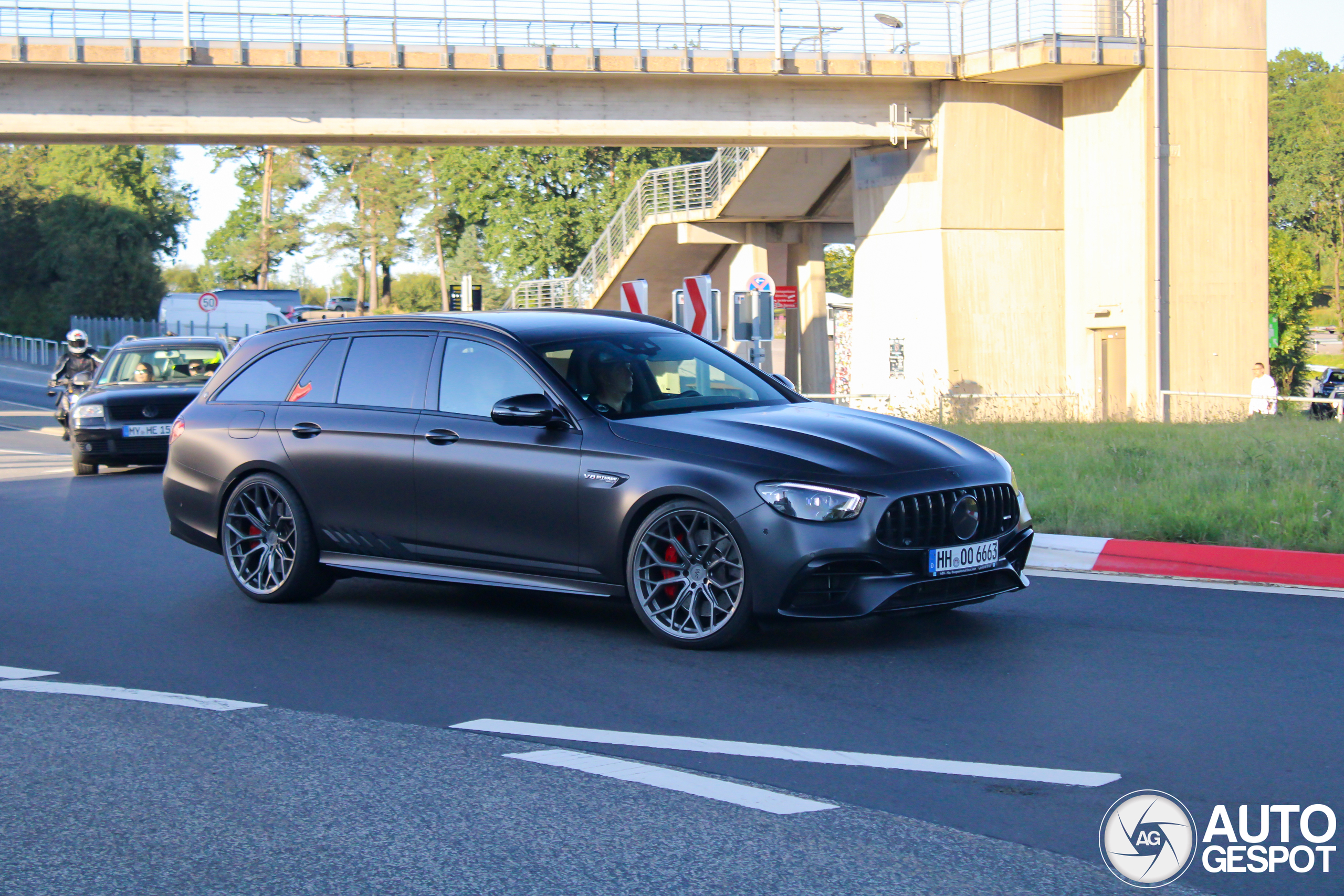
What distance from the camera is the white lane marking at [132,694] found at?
20.3 feet

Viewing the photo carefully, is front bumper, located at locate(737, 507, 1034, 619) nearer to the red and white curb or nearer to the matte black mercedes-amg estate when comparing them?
the matte black mercedes-amg estate

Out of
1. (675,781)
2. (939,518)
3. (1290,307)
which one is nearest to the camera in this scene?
(675,781)

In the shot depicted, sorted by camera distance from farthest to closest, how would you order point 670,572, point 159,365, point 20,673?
1. point 159,365
2. point 670,572
3. point 20,673

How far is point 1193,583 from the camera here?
8797 millimetres

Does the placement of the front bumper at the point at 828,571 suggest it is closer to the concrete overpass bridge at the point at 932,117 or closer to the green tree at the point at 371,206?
the concrete overpass bridge at the point at 932,117

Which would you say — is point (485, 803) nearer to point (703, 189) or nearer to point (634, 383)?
point (634, 383)

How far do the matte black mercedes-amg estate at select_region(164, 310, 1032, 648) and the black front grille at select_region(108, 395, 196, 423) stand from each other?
30.9ft

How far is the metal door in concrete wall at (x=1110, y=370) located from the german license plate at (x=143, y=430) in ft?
61.1

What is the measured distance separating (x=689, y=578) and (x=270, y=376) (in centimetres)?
348

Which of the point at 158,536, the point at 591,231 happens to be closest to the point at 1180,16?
the point at 158,536

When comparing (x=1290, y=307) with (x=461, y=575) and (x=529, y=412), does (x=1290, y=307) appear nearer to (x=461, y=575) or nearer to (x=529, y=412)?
(x=461, y=575)

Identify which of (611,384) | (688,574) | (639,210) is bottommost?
(688,574)

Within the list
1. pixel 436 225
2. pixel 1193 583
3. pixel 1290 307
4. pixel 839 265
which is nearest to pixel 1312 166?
pixel 1290 307

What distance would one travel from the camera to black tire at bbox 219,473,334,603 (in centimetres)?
866
